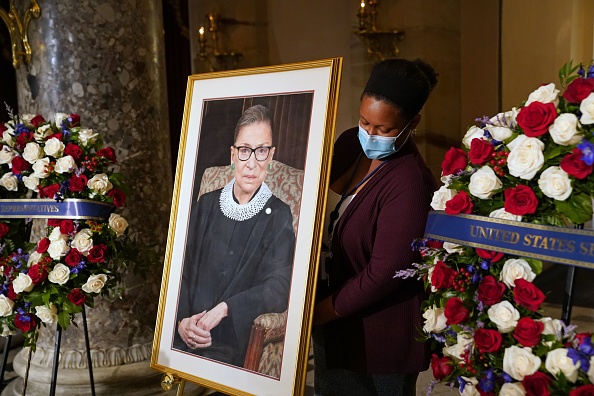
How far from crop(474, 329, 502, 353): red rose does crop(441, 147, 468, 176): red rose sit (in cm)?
45

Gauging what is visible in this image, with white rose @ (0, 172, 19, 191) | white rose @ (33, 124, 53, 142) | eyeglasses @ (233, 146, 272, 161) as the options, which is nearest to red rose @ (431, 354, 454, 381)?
eyeglasses @ (233, 146, 272, 161)

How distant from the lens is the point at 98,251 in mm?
2502

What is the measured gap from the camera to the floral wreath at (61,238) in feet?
8.14

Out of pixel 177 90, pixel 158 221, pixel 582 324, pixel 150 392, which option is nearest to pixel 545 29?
pixel 582 324

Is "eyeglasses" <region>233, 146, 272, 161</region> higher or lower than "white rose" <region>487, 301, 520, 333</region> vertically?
higher

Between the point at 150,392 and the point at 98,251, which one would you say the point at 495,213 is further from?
the point at 150,392

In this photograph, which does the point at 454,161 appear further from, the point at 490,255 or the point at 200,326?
the point at 200,326

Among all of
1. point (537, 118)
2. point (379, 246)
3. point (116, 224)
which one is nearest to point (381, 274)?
point (379, 246)

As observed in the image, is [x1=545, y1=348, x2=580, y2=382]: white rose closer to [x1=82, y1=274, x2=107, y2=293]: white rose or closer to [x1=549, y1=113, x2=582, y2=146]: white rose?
[x1=549, y1=113, x2=582, y2=146]: white rose

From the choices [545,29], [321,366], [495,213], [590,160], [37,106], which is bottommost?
[321,366]

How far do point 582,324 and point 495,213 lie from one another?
4.04m

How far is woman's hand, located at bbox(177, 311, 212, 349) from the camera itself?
2201 mm

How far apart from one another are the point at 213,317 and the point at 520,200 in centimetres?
113

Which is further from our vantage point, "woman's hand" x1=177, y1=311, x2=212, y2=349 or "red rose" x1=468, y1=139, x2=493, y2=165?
"woman's hand" x1=177, y1=311, x2=212, y2=349
